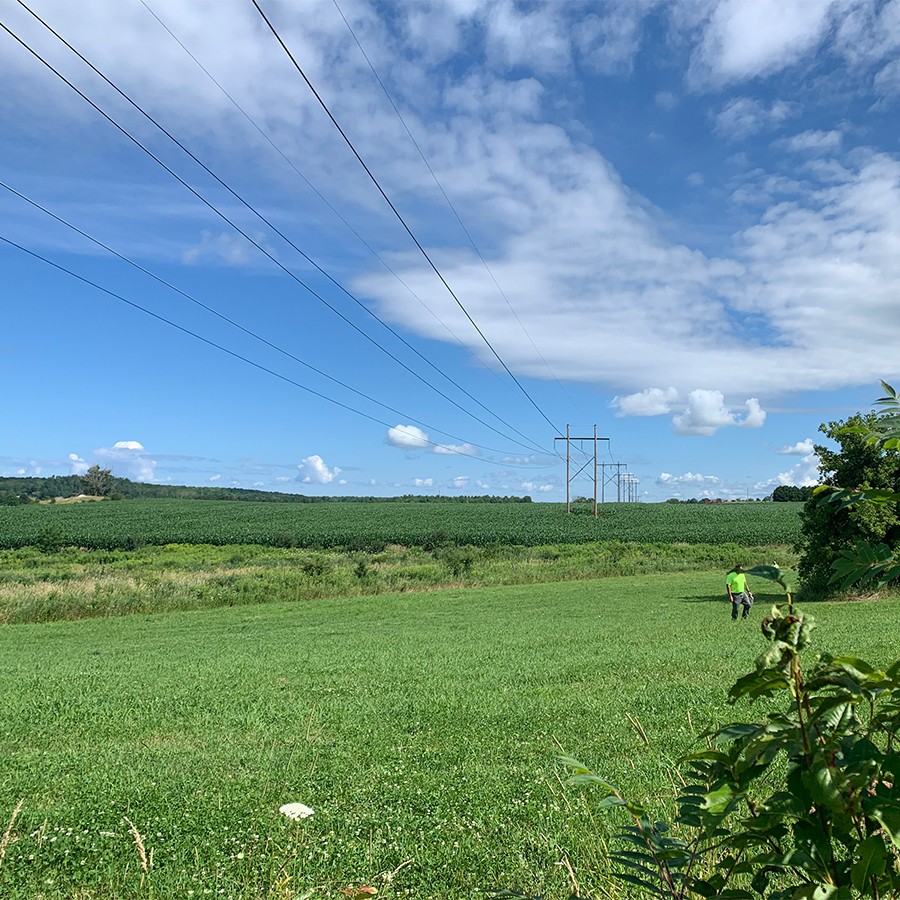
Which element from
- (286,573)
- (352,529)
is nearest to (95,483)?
(352,529)

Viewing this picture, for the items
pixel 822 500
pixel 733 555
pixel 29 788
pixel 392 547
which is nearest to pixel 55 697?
pixel 29 788

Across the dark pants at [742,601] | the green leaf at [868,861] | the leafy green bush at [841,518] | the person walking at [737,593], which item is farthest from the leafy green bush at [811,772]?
the leafy green bush at [841,518]

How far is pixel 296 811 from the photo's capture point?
5629 millimetres

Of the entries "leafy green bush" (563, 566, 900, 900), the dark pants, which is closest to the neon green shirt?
the dark pants

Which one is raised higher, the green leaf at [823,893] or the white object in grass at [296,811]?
the green leaf at [823,893]

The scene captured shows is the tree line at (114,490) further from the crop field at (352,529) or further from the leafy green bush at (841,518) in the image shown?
the leafy green bush at (841,518)

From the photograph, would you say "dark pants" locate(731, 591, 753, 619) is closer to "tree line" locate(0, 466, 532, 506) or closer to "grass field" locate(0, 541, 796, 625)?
"grass field" locate(0, 541, 796, 625)

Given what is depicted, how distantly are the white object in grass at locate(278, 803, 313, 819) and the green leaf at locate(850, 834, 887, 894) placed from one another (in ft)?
15.8

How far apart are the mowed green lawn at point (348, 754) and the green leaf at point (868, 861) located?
4.02 ft

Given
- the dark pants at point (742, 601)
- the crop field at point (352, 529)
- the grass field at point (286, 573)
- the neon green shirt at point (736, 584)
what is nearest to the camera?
the neon green shirt at point (736, 584)

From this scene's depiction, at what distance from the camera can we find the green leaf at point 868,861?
4.58 feet

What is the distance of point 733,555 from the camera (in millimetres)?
49312

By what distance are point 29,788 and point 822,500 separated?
721 cm

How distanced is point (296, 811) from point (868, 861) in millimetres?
4997
